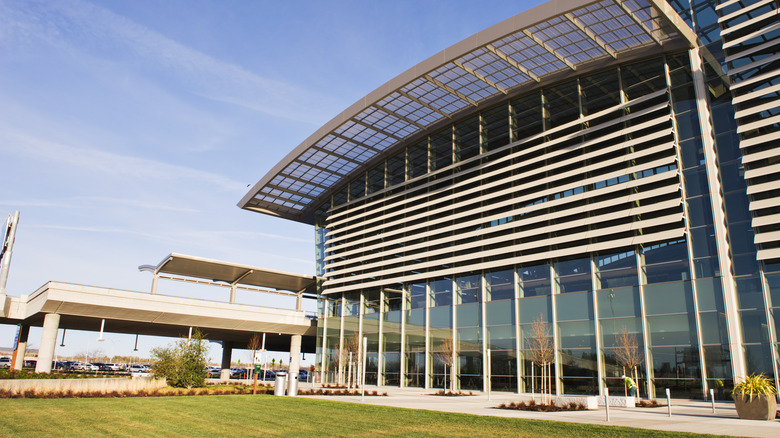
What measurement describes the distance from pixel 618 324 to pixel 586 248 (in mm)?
4556

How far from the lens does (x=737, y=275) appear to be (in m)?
26.7

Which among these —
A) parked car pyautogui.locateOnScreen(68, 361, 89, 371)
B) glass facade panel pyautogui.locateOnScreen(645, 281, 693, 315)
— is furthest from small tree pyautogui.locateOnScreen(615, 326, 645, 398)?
parked car pyautogui.locateOnScreen(68, 361, 89, 371)

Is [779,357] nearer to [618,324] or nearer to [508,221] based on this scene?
[618,324]

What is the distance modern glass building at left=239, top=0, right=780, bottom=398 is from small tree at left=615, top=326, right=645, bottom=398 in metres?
0.39

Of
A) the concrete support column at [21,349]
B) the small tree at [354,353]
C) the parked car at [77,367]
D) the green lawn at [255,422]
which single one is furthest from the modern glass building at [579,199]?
the parked car at [77,367]

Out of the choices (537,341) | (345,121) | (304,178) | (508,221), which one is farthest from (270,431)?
(304,178)

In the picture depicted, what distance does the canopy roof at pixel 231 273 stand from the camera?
171 feet

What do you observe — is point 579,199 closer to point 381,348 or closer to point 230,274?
point 381,348

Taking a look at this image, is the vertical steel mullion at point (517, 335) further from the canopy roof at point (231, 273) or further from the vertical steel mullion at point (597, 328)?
the canopy roof at point (231, 273)

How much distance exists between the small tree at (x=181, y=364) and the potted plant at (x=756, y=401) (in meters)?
27.4

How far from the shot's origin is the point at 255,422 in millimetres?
15938

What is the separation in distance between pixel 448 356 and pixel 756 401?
21.7m

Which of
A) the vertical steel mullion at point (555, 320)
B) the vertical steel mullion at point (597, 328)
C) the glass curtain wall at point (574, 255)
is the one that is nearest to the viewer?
the glass curtain wall at point (574, 255)

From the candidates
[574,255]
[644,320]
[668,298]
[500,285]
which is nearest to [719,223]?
[668,298]
